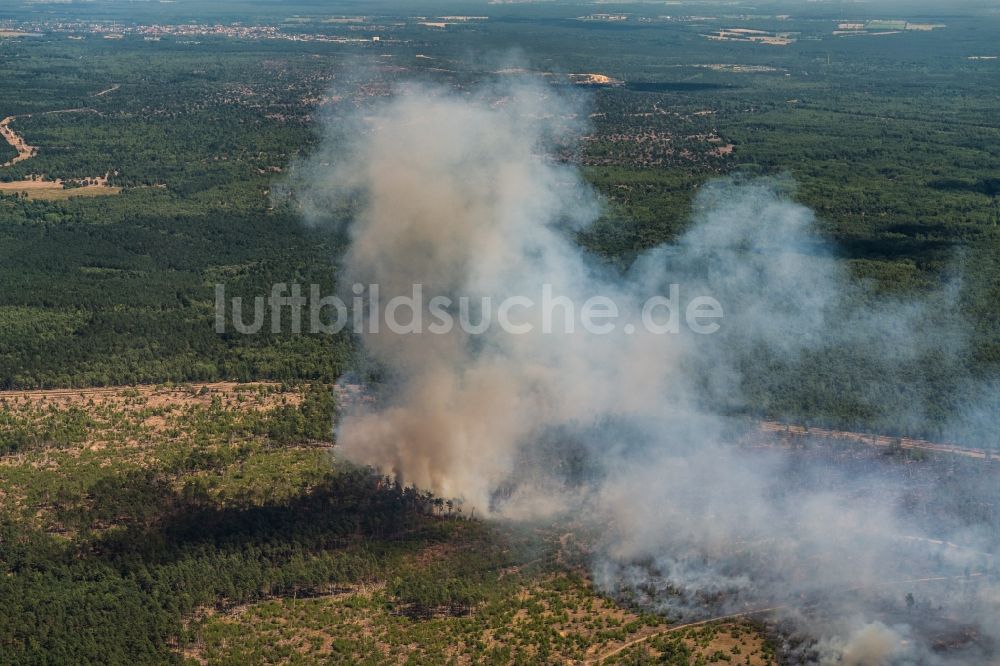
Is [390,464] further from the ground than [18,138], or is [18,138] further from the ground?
[18,138]

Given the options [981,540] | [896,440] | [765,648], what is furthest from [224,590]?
[896,440]

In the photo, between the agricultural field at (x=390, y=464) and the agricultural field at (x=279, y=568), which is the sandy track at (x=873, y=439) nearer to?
the agricultural field at (x=390, y=464)

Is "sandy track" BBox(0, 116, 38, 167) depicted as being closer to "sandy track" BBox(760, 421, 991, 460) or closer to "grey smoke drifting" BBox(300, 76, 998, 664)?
"grey smoke drifting" BBox(300, 76, 998, 664)

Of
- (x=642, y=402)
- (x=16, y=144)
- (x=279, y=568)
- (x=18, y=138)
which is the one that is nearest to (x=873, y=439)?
(x=642, y=402)

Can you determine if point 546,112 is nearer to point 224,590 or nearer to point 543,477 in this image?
point 543,477

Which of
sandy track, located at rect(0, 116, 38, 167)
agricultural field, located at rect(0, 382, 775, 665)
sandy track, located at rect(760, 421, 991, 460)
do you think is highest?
sandy track, located at rect(0, 116, 38, 167)

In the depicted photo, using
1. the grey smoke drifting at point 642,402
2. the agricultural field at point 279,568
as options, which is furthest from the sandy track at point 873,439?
the agricultural field at point 279,568

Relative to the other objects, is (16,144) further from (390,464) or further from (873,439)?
(873,439)

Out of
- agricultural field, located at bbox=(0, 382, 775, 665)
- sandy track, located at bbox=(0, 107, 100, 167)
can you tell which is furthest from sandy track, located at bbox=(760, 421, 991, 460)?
sandy track, located at bbox=(0, 107, 100, 167)
